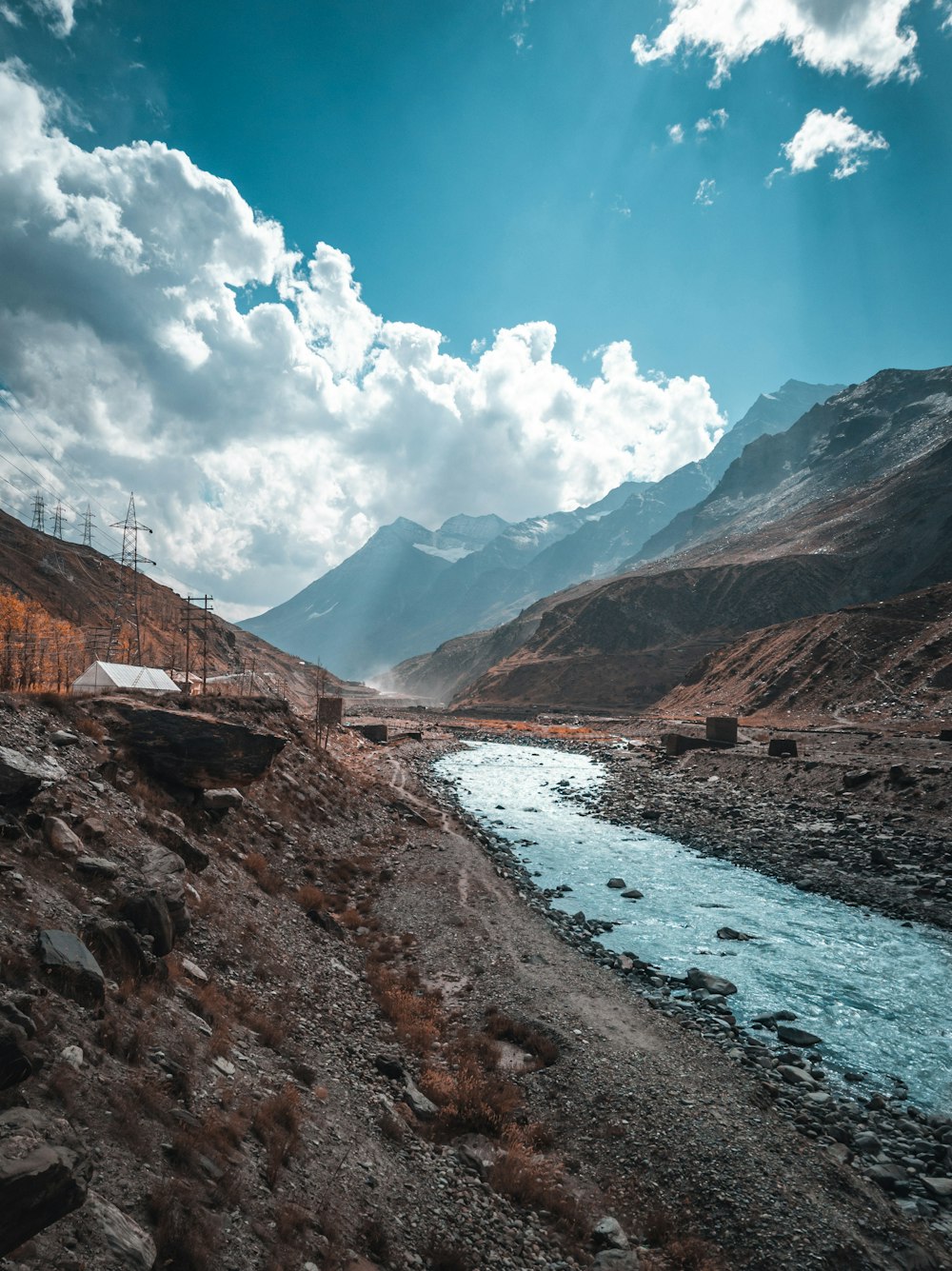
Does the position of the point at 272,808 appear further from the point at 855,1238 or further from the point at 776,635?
the point at 776,635

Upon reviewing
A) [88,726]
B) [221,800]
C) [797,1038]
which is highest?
[88,726]

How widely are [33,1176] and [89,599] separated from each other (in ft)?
397

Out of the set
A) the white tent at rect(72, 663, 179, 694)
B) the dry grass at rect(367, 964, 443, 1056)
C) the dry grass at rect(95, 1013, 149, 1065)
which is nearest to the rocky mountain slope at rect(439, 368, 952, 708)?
the white tent at rect(72, 663, 179, 694)

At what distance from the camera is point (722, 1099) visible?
13.4 meters

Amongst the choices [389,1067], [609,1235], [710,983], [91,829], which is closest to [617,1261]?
[609,1235]

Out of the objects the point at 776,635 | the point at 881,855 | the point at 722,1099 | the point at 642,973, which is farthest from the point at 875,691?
the point at 722,1099

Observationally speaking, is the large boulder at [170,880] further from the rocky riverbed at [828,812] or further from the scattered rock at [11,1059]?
the rocky riverbed at [828,812]

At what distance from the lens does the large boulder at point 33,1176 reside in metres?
5.67

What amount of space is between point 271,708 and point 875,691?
7332 cm

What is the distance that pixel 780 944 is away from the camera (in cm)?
2284

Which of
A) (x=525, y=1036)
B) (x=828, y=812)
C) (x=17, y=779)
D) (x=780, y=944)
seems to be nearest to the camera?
(x=17, y=779)

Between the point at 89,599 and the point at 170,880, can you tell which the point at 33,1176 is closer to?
the point at 170,880

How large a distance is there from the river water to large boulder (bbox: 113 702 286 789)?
571 inches

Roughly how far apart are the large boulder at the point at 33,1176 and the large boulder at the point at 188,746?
14631 mm
